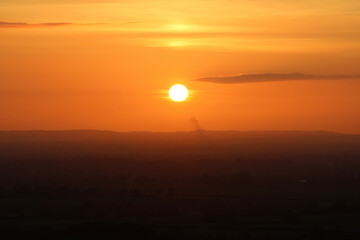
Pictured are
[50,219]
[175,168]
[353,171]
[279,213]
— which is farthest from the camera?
[175,168]

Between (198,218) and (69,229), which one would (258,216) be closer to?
(198,218)

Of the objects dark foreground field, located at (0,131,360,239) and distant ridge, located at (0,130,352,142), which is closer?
dark foreground field, located at (0,131,360,239)

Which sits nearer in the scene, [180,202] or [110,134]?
[180,202]

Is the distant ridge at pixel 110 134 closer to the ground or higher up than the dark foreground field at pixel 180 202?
higher up

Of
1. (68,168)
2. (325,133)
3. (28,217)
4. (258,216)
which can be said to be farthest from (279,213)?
(325,133)

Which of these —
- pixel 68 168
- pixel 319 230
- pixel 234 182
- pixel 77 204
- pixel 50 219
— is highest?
pixel 68 168

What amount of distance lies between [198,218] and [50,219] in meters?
5.84

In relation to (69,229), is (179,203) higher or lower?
higher

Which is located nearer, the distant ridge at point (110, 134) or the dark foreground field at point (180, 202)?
the dark foreground field at point (180, 202)

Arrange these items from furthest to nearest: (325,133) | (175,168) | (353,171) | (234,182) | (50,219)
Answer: (325,133) → (175,168) → (353,171) → (234,182) → (50,219)

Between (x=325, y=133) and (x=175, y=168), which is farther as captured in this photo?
(x=325, y=133)

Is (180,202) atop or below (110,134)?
below

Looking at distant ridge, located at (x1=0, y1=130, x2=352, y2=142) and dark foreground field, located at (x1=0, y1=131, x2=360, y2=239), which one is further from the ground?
distant ridge, located at (x1=0, y1=130, x2=352, y2=142)

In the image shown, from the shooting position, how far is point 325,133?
157 m
